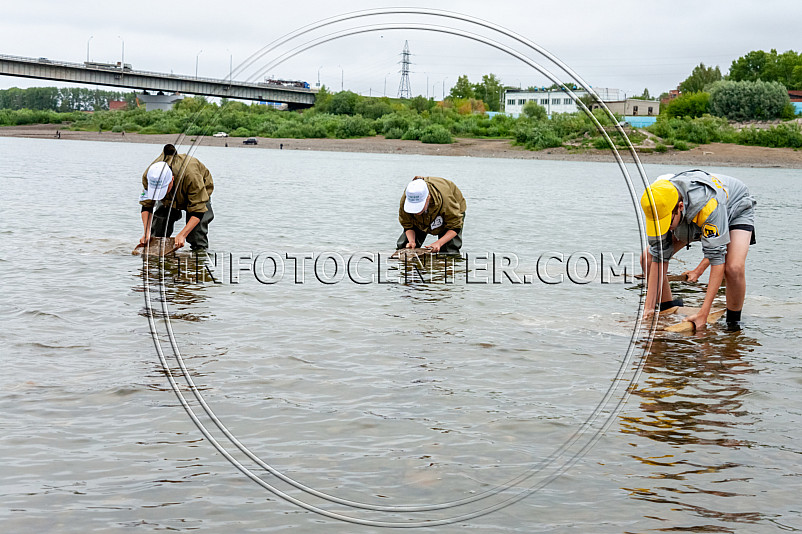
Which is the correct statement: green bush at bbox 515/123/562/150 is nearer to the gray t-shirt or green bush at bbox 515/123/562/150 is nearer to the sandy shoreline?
the sandy shoreline

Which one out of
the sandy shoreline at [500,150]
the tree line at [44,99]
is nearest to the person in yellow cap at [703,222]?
the sandy shoreline at [500,150]

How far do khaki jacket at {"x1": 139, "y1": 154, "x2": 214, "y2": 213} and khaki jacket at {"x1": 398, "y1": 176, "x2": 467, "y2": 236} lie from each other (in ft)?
10.3

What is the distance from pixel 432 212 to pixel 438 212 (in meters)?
0.14

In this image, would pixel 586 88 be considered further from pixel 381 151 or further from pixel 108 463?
pixel 381 151

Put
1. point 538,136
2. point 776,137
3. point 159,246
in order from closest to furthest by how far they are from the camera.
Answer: point 159,246 → point 776,137 → point 538,136

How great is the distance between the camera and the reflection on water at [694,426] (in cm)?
464

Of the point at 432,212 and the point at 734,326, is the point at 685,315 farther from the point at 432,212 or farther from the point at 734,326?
the point at 432,212

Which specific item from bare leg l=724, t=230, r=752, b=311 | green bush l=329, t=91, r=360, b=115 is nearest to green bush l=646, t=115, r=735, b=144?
green bush l=329, t=91, r=360, b=115

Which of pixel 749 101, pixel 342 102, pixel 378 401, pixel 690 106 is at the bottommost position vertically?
pixel 378 401

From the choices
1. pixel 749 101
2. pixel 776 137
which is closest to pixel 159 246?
pixel 776 137

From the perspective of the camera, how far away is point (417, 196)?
1180 cm

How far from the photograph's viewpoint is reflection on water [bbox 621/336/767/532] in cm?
464

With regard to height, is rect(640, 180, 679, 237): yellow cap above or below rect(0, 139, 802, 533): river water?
above

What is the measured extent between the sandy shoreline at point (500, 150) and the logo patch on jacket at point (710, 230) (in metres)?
57.2
